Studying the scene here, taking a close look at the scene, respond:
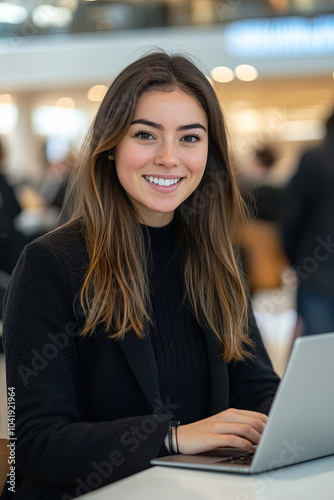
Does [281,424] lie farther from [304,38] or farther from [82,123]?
[82,123]

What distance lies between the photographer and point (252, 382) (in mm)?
1852

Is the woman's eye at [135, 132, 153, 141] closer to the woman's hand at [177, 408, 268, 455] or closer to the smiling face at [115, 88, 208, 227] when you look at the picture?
the smiling face at [115, 88, 208, 227]

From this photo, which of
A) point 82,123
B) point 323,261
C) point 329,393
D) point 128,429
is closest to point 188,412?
point 128,429

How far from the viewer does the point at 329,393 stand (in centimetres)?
131

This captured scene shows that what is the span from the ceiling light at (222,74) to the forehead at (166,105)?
8988 mm

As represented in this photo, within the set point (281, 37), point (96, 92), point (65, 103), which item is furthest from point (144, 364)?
point (65, 103)

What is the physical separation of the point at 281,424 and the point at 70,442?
1.34 feet

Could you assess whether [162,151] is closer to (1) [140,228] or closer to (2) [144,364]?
(1) [140,228]

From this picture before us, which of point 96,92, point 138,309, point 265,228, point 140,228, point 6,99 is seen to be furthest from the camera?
point 6,99

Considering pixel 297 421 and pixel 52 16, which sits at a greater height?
pixel 52 16

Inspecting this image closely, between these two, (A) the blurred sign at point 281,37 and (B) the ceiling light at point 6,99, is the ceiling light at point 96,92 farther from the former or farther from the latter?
(A) the blurred sign at point 281,37

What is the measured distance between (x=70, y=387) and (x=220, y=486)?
41 cm

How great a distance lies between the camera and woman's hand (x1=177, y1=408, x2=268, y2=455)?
1432 mm

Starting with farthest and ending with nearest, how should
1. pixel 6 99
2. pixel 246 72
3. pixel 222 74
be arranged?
pixel 6 99 → pixel 222 74 → pixel 246 72
